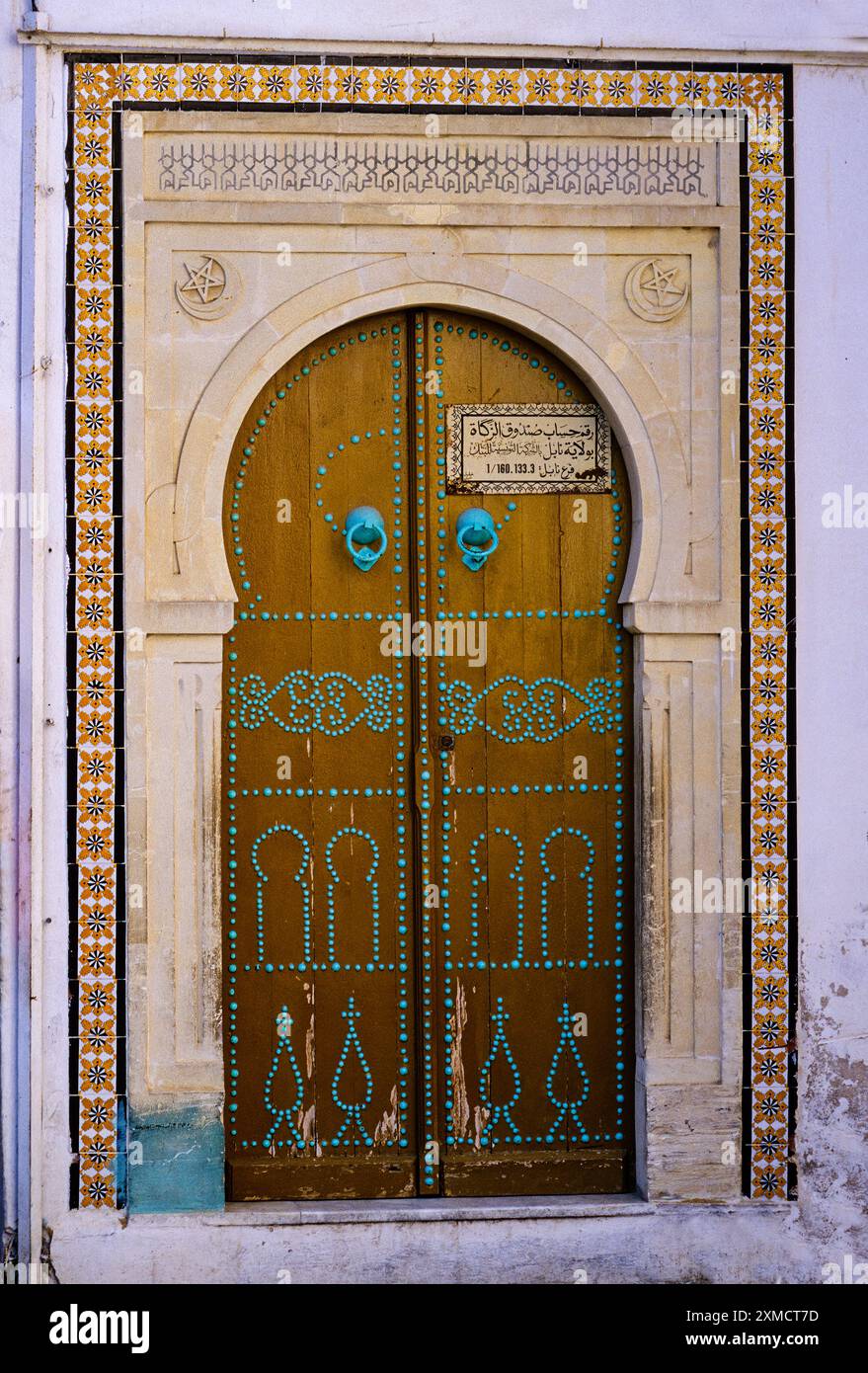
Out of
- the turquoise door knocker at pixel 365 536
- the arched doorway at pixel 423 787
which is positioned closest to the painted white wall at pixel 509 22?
the arched doorway at pixel 423 787

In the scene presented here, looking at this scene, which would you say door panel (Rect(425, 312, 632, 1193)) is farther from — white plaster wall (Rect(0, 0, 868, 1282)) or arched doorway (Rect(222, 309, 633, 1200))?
white plaster wall (Rect(0, 0, 868, 1282))

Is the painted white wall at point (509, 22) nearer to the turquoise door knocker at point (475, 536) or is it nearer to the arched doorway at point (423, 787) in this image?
the arched doorway at point (423, 787)

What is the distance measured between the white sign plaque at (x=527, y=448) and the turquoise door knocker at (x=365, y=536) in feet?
0.81

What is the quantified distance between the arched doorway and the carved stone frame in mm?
107

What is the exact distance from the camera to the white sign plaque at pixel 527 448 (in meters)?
3.89

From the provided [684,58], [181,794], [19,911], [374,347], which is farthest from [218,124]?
[19,911]

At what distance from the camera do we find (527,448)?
12.8ft

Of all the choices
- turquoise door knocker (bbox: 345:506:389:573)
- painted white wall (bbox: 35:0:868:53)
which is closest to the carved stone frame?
painted white wall (bbox: 35:0:868:53)

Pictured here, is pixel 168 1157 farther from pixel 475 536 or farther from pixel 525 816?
pixel 475 536

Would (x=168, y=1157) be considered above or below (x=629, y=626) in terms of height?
below

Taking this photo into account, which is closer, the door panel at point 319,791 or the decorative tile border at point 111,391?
the decorative tile border at point 111,391

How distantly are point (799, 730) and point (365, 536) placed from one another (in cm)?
136

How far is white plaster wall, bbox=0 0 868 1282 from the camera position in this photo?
370cm

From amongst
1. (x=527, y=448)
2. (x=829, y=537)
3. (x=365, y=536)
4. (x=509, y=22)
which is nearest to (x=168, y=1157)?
(x=365, y=536)
